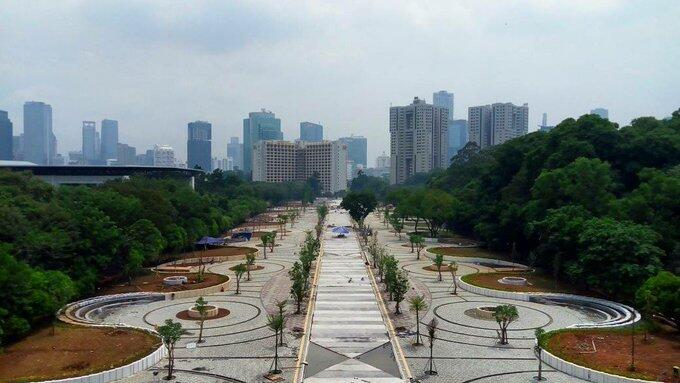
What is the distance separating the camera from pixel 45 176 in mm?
57938

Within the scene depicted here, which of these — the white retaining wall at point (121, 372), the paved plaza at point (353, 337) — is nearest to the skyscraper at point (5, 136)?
the paved plaza at point (353, 337)

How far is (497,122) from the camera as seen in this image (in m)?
158

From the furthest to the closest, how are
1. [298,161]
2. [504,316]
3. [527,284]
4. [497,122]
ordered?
[298,161]
[497,122]
[527,284]
[504,316]

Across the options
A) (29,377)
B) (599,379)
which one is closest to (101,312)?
(29,377)

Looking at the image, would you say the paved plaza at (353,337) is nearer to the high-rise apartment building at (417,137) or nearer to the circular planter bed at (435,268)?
the circular planter bed at (435,268)

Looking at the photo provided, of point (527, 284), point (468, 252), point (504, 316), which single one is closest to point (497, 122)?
point (468, 252)

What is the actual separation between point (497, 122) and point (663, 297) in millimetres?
142461

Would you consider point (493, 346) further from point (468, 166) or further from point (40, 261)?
point (468, 166)

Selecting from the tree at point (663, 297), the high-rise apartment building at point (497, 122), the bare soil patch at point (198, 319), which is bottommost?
the bare soil patch at point (198, 319)

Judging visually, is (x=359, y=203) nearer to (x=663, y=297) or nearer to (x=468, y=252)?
(x=468, y=252)

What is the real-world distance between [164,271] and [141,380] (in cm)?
2104

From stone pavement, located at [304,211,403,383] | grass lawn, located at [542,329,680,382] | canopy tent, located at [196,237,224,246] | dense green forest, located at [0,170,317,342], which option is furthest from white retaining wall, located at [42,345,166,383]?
canopy tent, located at [196,237,224,246]

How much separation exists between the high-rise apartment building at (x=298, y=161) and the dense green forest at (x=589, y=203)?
117538 millimetres

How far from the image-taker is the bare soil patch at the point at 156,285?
101ft
